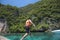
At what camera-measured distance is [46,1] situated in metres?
57.9

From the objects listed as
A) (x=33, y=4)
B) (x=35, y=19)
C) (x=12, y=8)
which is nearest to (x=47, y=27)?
(x=35, y=19)

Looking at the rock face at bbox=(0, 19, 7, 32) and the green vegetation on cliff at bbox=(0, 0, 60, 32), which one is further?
the green vegetation on cliff at bbox=(0, 0, 60, 32)

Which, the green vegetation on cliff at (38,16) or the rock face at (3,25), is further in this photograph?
the green vegetation on cliff at (38,16)

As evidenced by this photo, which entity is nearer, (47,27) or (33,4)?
(47,27)

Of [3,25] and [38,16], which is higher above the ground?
[38,16]

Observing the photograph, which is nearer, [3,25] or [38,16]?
[3,25]

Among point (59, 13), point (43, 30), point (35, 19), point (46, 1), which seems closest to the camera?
point (43, 30)

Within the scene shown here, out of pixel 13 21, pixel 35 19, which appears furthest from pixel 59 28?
pixel 13 21

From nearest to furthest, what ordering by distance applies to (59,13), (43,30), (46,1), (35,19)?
(43,30) → (35,19) → (59,13) → (46,1)

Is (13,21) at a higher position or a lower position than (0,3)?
lower

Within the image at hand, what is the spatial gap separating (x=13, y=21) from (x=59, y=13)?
1157 cm

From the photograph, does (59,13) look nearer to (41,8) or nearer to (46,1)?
(41,8)

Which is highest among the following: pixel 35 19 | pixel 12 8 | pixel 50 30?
pixel 12 8

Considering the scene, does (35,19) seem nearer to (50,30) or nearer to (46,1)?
(50,30)
